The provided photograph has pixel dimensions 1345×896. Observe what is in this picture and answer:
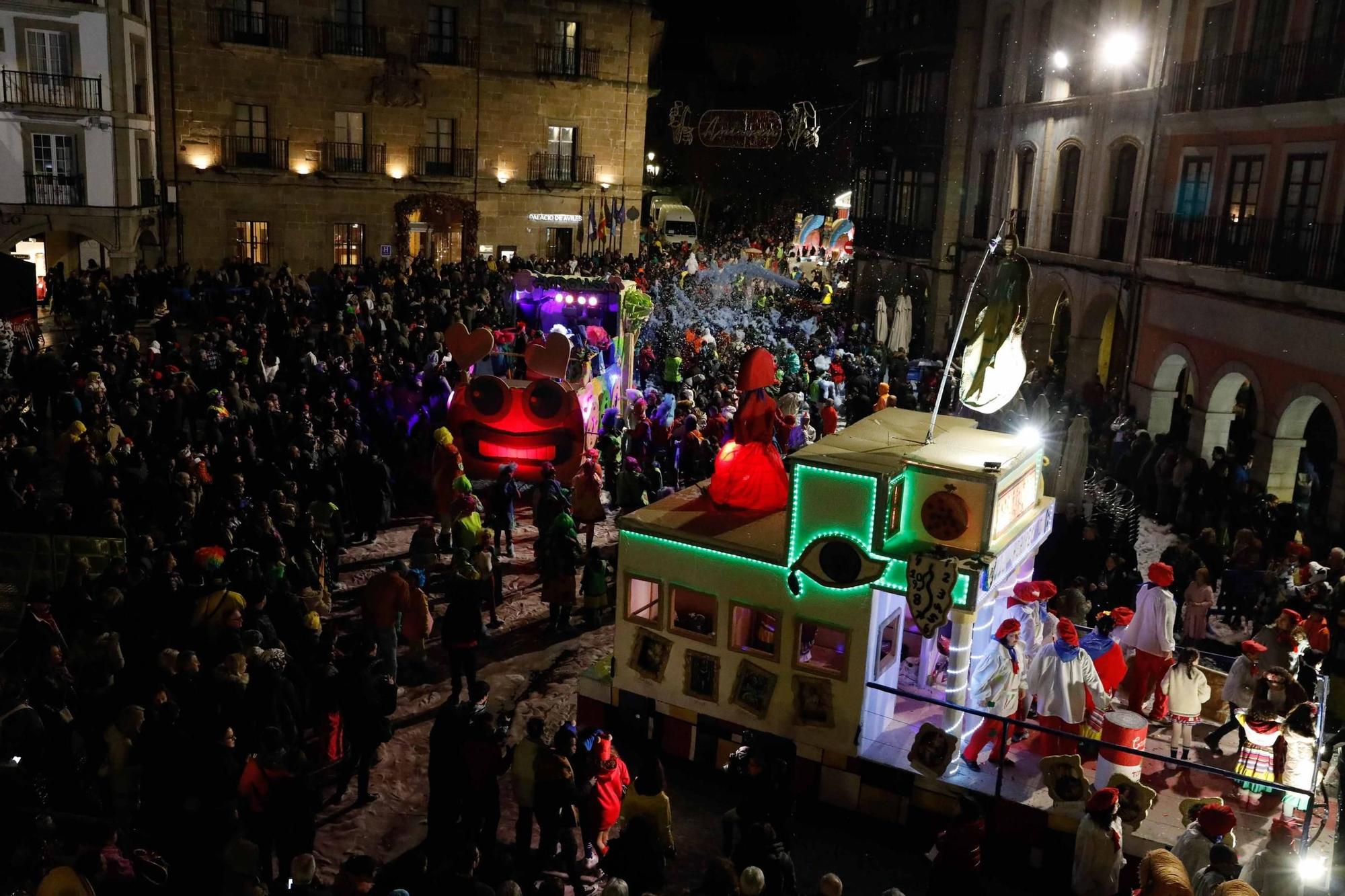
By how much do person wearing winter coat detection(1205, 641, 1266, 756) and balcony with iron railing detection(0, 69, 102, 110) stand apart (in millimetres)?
26749

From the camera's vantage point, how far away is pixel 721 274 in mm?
33500

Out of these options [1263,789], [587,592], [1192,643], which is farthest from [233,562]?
[1192,643]

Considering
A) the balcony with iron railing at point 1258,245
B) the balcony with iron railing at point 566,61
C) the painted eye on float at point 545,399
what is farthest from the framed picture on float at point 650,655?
the balcony with iron railing at point 566,61

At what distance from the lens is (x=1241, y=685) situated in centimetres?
902

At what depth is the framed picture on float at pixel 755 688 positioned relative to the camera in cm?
896

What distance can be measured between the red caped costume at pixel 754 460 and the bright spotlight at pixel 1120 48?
52.3 ft

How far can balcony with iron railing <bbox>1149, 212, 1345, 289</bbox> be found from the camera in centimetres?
1556

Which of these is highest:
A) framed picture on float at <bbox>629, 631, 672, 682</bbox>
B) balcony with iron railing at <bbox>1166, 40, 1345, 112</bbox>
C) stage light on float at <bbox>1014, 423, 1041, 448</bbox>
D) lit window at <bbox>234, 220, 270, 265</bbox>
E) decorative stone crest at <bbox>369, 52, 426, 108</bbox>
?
decorative stone crest at <bbox>369, 52, 426, 108</bbox>

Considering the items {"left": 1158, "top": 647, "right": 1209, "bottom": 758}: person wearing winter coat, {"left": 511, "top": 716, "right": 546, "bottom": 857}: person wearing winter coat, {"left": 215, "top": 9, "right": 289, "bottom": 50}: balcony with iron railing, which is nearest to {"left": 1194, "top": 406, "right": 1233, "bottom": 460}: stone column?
{"left": 1158, "top": 647, "right": 1209, "bottom": 758}: person wearing winter coat

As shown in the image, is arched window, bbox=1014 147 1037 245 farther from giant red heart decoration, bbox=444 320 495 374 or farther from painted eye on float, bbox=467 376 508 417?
painted eye on float, bbox=467 376 508 417

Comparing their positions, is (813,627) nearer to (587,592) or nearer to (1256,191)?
(587,592)

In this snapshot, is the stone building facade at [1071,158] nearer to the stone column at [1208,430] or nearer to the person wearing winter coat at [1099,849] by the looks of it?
the stone column at [1208,430]

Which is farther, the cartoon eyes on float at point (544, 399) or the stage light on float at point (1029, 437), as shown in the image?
the cartoon eyes on float at point (544, 399)

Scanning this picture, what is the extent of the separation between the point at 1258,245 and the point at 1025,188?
32.0 feet
